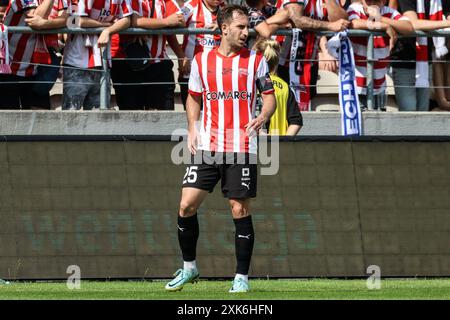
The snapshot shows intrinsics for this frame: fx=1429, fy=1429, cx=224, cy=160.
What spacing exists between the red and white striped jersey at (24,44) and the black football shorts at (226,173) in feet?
13.4

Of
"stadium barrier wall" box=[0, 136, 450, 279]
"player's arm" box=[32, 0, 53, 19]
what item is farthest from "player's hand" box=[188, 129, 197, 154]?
"player's arm" box=[32, 0, 53, 19]

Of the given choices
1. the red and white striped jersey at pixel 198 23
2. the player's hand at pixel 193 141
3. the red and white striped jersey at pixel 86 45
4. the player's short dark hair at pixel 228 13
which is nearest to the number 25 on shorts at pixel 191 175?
the player's hand at pixel 193 141

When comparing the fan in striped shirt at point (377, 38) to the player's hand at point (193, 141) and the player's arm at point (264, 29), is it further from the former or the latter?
the player's hand at point (193, 141)

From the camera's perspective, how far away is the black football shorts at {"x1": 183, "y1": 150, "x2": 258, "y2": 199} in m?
13.0

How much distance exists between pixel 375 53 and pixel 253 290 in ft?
17.8

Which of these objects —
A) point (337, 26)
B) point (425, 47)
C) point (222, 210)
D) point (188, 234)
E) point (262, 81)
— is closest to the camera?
point (262, 81)

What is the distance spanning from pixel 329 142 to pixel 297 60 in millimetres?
1860

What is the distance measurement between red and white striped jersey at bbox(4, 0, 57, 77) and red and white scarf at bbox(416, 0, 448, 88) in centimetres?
461

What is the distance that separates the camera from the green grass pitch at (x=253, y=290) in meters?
12.6

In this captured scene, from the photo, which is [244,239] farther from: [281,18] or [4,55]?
[281,18]

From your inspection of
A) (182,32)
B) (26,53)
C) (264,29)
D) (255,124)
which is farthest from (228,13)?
(26,53)

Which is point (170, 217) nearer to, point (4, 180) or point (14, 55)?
point (4, 180)

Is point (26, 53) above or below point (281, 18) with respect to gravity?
below

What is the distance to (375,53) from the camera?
17812 mm
